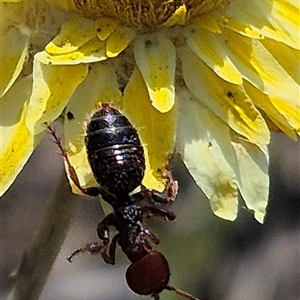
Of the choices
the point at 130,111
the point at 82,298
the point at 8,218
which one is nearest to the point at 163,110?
the point at 130,111

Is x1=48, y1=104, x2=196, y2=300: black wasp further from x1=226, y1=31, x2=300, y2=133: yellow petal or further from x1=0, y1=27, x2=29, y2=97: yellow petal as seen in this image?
x1=226, y1=31, x2=300, y2=133: yellow petal

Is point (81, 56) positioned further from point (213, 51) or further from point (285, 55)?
point (285, 55)

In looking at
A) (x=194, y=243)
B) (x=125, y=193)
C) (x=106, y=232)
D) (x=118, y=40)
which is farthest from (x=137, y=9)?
(x=194, y=243)

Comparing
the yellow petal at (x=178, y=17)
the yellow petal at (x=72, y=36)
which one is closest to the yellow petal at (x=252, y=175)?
the yellow petal at (x=178, y=17)

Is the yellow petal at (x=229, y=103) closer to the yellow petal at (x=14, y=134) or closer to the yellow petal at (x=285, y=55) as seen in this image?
the yellow petal at (x=285, y=55)

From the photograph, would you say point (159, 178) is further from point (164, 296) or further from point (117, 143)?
point (164, 296)

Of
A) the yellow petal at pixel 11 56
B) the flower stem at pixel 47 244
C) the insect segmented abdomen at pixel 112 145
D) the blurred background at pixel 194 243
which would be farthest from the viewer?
the blurred background at pixel 194 243
